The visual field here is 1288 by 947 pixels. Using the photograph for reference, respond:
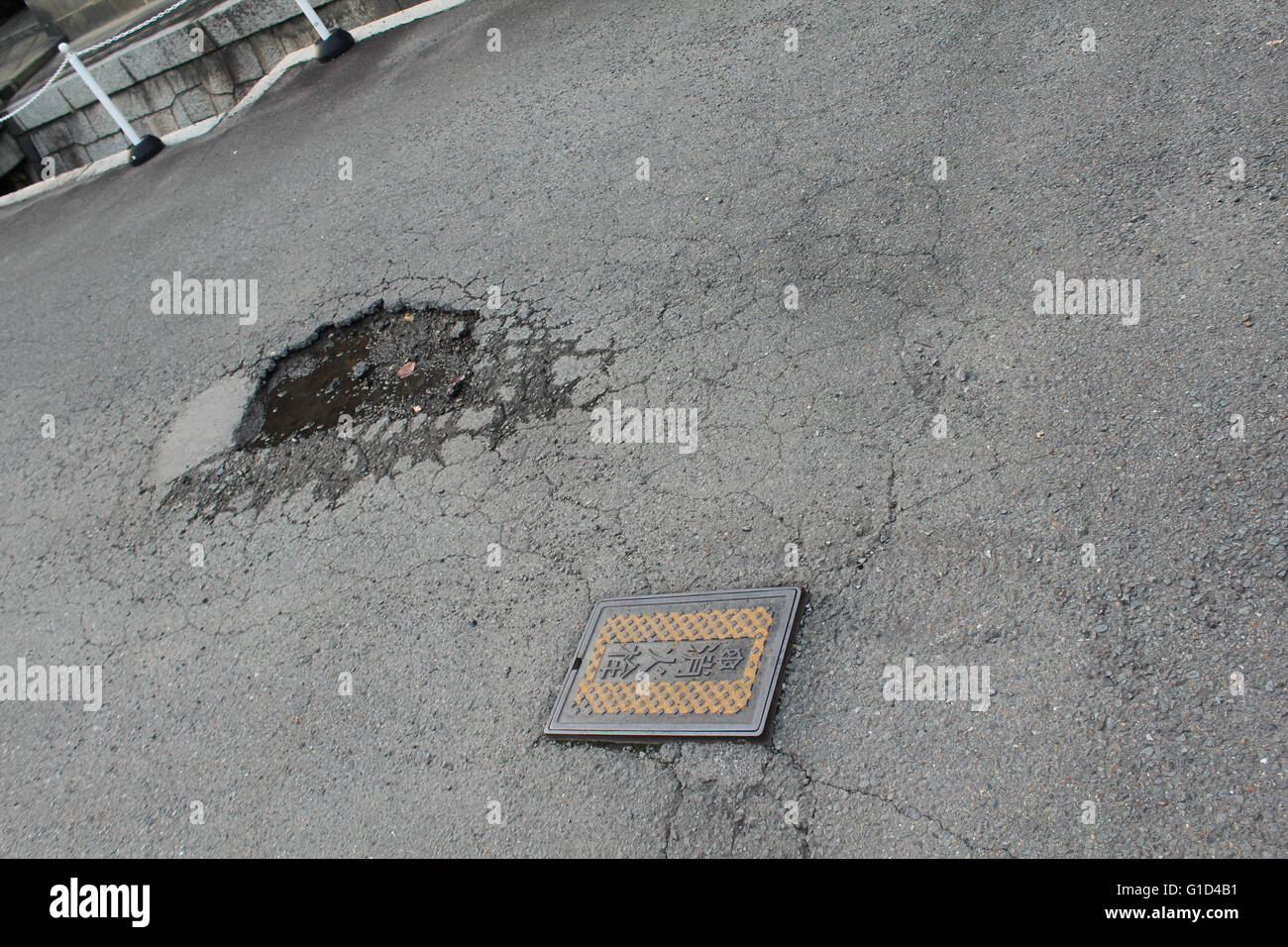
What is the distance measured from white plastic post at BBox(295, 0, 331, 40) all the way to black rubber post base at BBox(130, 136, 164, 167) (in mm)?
2127

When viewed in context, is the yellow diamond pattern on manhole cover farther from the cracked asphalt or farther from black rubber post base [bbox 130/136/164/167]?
black rubber post base [bbox 130/136/164/167]

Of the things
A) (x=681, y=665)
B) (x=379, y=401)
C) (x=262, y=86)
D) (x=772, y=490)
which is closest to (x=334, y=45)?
(x=262, y=86)

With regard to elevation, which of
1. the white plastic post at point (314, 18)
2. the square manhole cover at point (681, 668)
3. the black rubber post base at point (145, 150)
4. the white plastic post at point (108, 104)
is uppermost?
the white plastic post at point (314, 18)

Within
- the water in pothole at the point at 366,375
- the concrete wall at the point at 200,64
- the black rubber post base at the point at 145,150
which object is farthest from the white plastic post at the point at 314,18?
the water in pothole at the point at 366,375

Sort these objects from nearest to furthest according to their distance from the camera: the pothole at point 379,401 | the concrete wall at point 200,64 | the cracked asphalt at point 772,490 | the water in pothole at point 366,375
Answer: the cracked asphalt at point 772,490 < the pothole at point 379,401 < the water in pothole at point 366,375 < the concrete wall at point 200,64

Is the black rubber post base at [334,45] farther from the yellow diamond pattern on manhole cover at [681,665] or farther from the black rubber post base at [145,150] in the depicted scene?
the yellow diamond pattern on manhole cover at [681,665]

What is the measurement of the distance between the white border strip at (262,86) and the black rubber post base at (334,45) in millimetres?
140

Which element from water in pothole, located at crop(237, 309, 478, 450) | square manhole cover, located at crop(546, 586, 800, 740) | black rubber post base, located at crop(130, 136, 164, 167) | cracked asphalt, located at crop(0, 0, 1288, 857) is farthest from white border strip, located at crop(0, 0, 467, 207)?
square manhole cover, located at crop(546, 586, 800, 740)

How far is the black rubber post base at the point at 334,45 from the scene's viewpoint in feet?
27.7

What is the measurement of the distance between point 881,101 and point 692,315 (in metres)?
1.94

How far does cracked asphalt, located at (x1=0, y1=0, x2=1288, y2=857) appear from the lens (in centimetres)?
258

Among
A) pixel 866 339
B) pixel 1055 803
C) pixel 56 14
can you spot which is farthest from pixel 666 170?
pixel 56 14

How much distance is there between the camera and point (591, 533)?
3.62 metres

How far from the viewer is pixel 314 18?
8.37 meters
